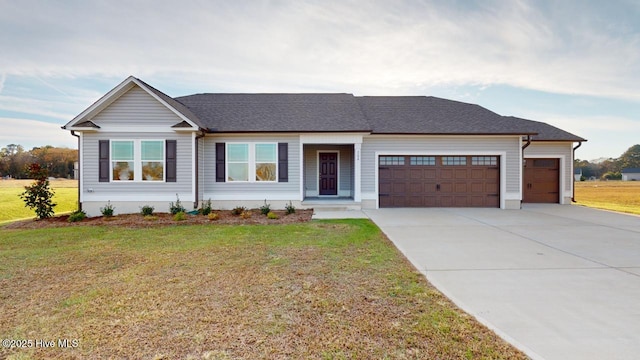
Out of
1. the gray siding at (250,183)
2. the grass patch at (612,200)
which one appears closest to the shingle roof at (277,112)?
the gray siding at (250,183)

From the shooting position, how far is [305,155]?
48.8 feet

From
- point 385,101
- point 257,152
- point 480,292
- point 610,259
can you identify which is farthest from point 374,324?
point 385,101

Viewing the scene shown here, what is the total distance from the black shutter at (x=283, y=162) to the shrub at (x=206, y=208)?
302cm

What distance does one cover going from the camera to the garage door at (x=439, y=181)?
13.4 meters

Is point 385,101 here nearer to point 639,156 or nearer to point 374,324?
point 374,324

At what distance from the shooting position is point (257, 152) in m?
12.6

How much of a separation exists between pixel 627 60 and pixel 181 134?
20.7 m

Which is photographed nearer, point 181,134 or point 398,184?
point 181,134

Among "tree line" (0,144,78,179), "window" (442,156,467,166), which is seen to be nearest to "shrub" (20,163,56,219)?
"window" (442,156,467,166)

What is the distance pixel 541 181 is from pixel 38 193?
2198 cm

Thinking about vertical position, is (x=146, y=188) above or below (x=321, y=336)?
above

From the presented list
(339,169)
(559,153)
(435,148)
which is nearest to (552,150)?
(559,153)

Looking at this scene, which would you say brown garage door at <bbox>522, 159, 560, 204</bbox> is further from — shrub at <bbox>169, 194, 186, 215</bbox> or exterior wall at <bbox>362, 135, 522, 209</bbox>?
shrub at <bbox>169, 194, 186, 215</bbox>

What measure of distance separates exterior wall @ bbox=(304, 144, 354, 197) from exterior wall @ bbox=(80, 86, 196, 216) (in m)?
5.47
